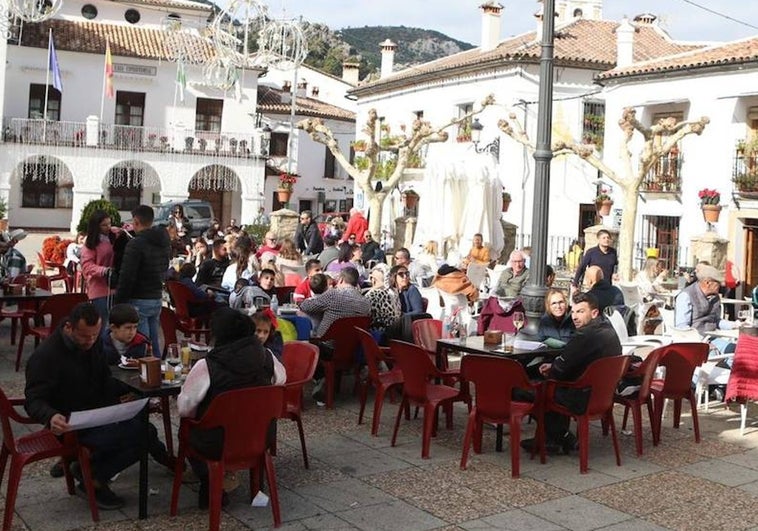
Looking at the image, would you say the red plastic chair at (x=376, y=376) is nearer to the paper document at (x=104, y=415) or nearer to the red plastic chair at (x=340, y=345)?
the red plastic chair at (x=340, y=345)

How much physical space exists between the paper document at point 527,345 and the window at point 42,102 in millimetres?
31050

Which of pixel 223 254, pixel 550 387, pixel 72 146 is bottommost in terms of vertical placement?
pixel 550 387

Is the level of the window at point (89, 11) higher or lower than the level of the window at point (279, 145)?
higher

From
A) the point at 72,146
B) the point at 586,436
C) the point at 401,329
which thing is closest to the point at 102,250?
the point at 401,329

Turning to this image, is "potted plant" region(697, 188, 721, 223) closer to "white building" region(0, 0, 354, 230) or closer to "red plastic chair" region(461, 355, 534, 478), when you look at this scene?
"red plastic chair" region(461, 355, 534, 478)

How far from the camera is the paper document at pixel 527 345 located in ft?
23.3

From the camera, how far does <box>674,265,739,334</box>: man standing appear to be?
9203 millimetres

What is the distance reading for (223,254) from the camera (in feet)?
36.8

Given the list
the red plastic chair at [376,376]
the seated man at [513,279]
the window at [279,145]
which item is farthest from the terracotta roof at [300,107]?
the red plastic chair at [376,376]

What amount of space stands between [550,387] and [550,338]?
84cm

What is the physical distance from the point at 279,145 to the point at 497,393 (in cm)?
3799

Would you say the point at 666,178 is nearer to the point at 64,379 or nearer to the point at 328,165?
the point at 64,379

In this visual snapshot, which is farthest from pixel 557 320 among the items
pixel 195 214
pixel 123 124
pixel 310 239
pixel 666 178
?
pixel 123 124

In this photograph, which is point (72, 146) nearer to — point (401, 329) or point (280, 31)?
point (280, 31)
